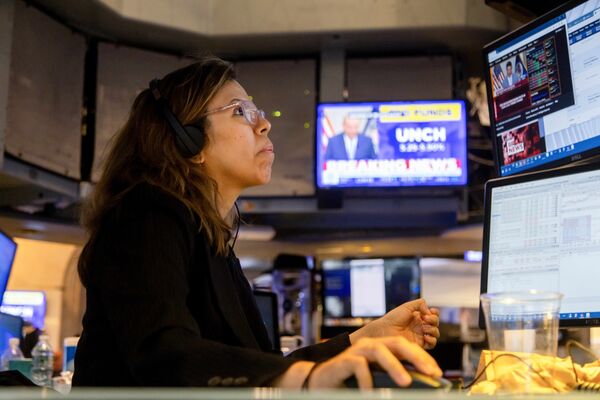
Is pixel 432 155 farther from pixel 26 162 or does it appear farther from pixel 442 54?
pixel 26 162

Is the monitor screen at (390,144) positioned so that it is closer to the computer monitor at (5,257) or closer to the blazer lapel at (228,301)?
the computer monitor at (5,257)

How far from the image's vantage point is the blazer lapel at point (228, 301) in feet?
5.13

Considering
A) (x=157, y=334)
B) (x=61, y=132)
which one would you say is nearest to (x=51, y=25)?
(x=61, y=132)

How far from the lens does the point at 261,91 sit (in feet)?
20.0

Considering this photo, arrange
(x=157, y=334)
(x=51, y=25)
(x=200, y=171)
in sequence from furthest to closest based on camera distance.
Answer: (x=51, y=25), (x=200, y=171), (x=157, y=334)

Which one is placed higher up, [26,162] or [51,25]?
[51,25]

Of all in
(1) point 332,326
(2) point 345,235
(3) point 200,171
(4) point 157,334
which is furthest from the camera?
(2) point 345,235

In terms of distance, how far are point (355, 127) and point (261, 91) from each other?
87 centimetres

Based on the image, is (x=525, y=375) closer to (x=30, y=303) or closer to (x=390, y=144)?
(x=390, y=144)

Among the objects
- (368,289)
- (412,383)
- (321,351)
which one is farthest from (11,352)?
(368,289)

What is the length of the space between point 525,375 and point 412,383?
0.34 m

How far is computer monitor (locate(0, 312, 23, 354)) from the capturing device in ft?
12.3

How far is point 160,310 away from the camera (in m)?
1.32

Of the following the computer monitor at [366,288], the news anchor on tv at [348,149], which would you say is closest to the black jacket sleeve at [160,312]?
the news anchor on tv at [348,149]
